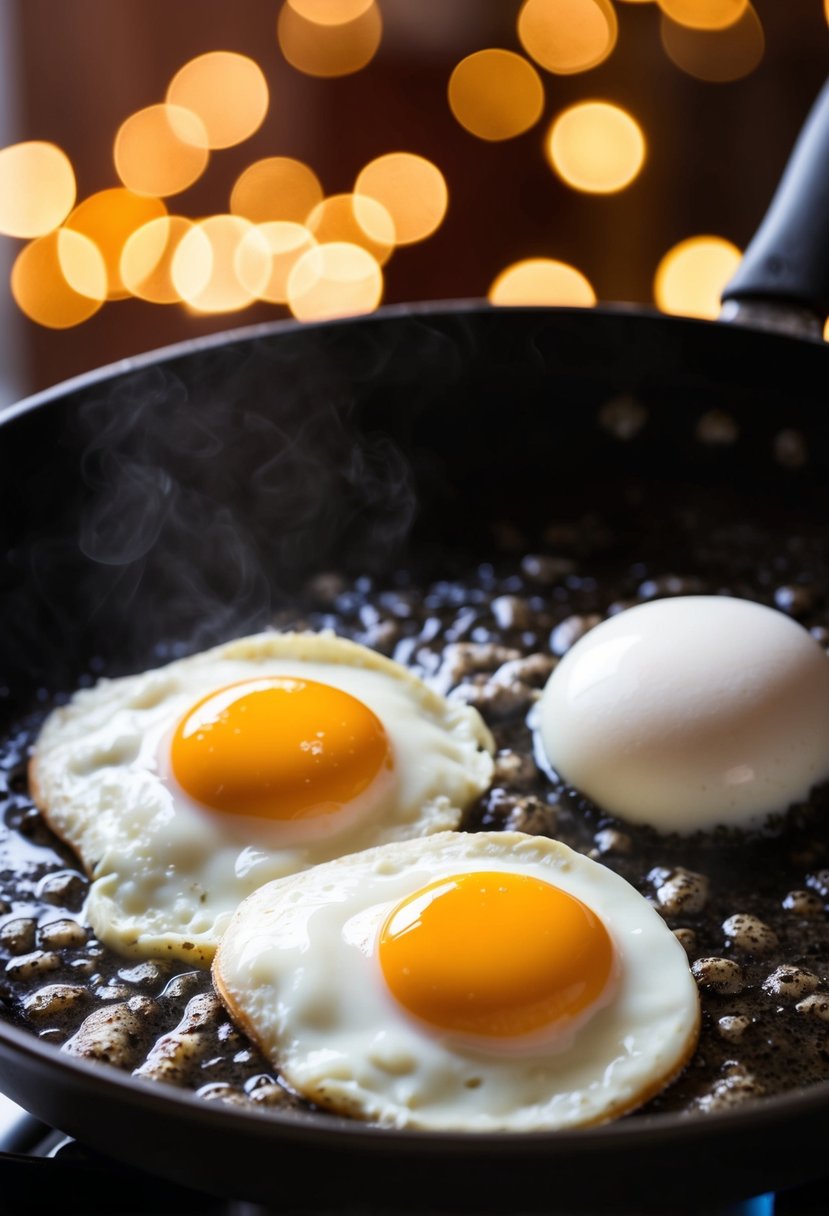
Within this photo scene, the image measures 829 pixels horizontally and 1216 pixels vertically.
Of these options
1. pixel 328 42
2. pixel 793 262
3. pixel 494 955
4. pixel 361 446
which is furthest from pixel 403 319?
pixel 328 42

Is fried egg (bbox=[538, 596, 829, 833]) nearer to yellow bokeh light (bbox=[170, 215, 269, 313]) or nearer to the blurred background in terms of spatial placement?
the blurred background

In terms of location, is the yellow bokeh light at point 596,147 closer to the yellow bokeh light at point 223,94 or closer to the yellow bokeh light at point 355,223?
the yellow bokeh light at point 355,223

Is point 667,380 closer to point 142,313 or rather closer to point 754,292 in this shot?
point 754,292

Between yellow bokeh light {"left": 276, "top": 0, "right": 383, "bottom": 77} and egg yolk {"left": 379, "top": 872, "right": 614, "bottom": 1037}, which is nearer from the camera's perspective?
egg yolk {"left": 379, "top": 872, "right": 614, "bottom": 1037}

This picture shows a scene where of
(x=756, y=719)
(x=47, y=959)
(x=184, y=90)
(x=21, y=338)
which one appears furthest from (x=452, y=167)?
(x=47, y=959)

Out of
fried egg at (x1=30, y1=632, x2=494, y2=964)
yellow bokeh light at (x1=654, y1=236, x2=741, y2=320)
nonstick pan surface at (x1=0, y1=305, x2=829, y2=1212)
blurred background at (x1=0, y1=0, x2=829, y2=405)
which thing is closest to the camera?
fried egg at (x1=30, y1=632, x2=494, y2=964)

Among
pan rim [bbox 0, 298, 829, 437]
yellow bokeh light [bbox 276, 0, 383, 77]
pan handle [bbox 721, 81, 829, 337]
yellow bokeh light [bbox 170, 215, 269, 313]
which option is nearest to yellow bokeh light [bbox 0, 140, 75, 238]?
yellow bokeh light [bbox 170, 215, 269, 313]
